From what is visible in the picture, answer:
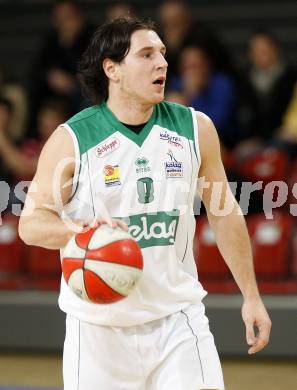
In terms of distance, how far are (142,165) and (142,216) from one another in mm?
220

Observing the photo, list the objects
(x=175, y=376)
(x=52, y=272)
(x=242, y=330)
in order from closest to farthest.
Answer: (x=175, y=376), (x=242, y=330), (x=52, y=272)

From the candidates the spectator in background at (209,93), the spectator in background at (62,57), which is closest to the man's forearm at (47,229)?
the spectator in background at (209,93)

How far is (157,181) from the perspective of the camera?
3762mm

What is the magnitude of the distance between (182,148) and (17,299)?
11.8ft

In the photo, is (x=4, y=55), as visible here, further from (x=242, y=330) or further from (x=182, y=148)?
(x=182, y=148)

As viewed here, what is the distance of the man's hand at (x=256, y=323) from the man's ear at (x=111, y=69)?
1.14 metres

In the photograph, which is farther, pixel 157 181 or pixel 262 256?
pixel 262 256

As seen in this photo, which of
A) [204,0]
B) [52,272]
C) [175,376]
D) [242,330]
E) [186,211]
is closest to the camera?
[175,376]

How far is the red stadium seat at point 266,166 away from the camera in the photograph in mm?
7207

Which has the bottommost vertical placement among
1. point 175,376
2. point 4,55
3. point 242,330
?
point 242,330

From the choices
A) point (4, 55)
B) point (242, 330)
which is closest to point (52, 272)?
point (242, 330)

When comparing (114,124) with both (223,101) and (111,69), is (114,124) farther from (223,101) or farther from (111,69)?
(223,101)

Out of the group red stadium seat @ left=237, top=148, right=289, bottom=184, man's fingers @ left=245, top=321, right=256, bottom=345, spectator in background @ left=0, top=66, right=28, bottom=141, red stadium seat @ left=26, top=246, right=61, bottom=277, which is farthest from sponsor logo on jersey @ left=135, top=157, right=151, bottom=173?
spectator in background @ left=0, top=66, right=28, bottom=141

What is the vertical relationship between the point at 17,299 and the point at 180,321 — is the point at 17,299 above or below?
below
